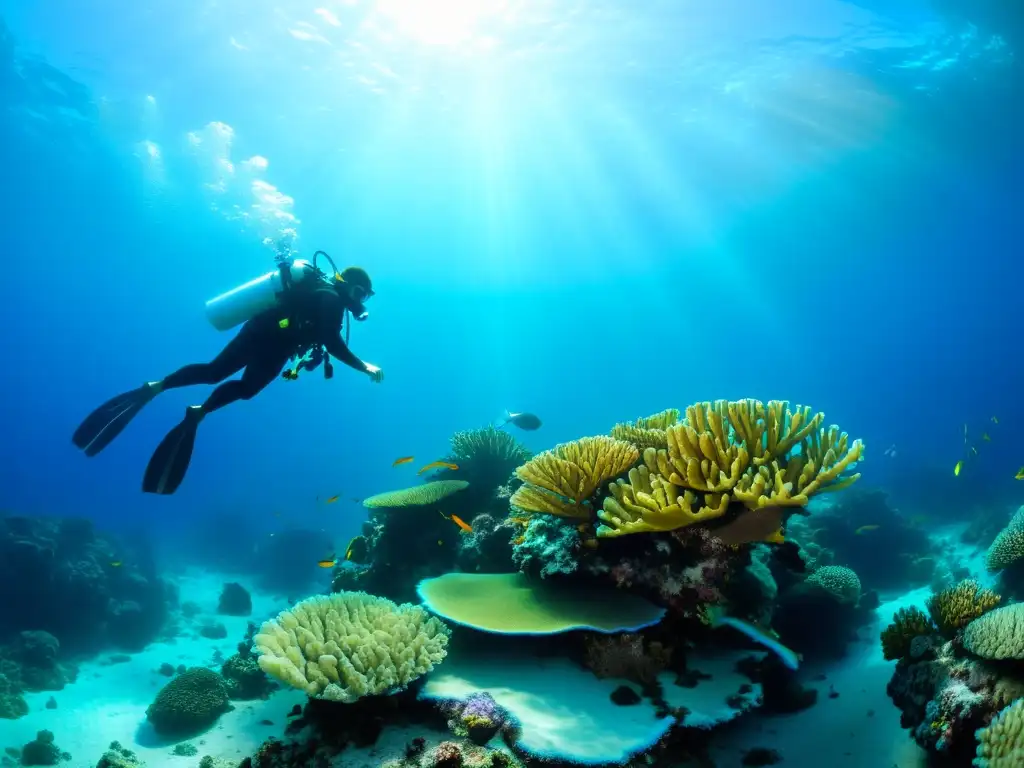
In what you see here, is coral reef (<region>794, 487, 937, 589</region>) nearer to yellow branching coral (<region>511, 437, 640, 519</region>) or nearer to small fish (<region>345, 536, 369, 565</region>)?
yellow branching coral (<region>511, 437, 640, 519</region>)

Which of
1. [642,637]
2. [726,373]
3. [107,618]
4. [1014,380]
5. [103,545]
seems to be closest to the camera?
[642,637]

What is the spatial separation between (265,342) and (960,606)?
8.03m

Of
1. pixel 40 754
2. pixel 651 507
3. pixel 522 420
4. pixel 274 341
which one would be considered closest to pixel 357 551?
pixel 274 341

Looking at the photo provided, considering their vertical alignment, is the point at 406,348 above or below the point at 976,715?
above

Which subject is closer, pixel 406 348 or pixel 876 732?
pixel 876 732

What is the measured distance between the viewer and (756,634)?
391cm

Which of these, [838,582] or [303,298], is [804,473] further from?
[303,298]

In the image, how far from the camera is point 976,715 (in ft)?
10.2

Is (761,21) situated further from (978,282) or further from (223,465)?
(223,465)

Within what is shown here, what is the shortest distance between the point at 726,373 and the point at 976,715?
137084mm

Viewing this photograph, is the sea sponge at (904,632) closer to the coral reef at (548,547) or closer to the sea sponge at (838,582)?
the sea sponge at (838,582)

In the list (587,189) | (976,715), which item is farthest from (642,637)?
(587,189)

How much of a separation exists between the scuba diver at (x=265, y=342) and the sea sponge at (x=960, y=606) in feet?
22.1

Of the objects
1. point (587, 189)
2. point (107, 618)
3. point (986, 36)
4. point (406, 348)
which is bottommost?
point (107, 618)
